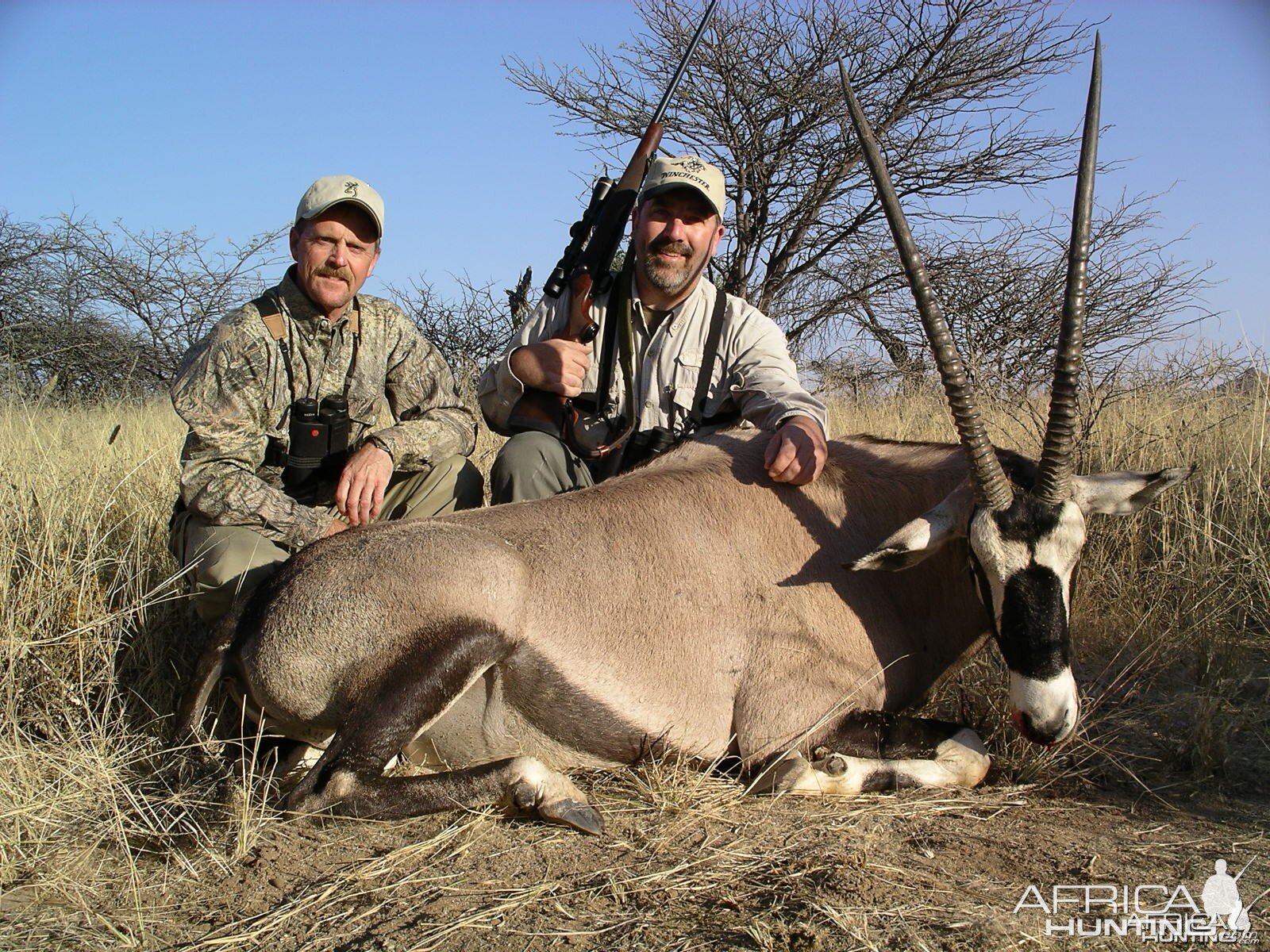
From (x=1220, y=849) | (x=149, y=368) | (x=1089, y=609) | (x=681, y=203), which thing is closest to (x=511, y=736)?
(x=1220, y=849)

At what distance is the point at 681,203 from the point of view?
5.10 metres

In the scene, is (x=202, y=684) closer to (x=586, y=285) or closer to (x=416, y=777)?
(x=416, y=777)

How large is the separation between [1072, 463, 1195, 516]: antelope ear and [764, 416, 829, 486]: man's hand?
3.14 feet

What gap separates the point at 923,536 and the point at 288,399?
9.55 ft

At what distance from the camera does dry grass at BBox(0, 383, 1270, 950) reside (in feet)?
8.79

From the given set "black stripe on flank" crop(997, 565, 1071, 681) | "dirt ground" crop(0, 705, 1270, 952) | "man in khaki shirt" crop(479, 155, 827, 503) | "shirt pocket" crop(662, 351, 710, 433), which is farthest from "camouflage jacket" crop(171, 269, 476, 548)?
"black stripe on flank" crop(997, 565, 1071, 681)

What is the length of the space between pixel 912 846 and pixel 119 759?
272cm

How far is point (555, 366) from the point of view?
4.90 m

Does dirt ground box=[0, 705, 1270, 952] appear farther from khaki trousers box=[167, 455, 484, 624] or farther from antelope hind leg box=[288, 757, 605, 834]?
khaki trousers box=[167, 455, 484, 624]

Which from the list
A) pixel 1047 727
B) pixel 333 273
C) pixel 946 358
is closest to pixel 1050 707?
pixel 1047 727

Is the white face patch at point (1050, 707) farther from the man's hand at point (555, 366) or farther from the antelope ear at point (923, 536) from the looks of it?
the man's hand at point (555, 366)

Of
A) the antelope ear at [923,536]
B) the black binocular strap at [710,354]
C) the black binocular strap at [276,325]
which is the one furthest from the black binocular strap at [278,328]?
the antelope ear at [923,536]

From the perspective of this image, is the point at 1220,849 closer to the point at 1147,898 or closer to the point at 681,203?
the point at 1147,898

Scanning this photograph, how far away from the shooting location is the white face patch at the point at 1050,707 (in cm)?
332
